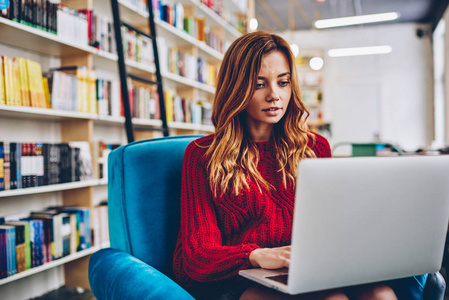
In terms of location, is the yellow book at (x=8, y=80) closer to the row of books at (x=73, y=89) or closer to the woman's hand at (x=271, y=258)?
the row of books at (x=73, y=89)

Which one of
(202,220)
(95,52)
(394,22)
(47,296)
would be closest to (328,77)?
(394,22)

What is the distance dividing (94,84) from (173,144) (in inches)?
53.9

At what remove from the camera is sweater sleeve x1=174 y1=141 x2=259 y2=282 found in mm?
952

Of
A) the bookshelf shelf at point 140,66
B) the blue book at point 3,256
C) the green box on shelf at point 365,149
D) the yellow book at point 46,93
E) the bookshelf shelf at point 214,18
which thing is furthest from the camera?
the bookshelf shelf at point 214,18

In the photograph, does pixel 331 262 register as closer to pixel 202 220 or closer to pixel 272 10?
pixel 202 220

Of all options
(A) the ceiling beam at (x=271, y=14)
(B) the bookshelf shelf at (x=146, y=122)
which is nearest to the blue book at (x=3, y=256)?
(B) the bookshelf shelf at (x=146, y=122)

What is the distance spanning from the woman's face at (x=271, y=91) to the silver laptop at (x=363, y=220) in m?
0.48

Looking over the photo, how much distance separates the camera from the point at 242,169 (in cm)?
116

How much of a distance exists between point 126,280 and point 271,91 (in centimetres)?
65

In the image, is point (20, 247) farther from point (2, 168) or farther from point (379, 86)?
point (379, 86)

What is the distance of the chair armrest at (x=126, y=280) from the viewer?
854mm

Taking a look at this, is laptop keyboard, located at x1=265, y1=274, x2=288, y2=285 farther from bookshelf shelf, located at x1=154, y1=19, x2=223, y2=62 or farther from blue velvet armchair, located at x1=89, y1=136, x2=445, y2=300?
bookshelf shelf, located at x1=154, y1=19, x2=223, y2=62

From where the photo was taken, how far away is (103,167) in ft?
8.29

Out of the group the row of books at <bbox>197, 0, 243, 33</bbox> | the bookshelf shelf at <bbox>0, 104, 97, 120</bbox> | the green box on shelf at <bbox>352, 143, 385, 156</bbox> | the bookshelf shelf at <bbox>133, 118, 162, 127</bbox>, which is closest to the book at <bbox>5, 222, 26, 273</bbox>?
the bookshelf shelf at <bbox>0, 104, 97, 120</bbox>
